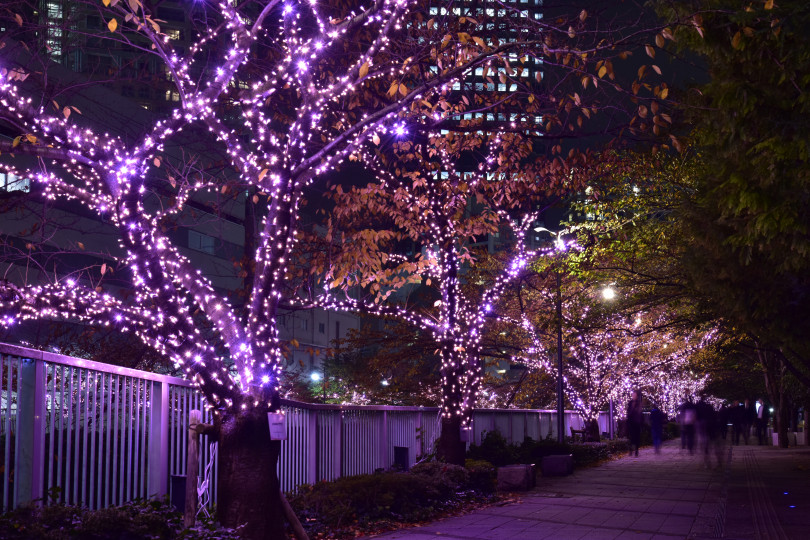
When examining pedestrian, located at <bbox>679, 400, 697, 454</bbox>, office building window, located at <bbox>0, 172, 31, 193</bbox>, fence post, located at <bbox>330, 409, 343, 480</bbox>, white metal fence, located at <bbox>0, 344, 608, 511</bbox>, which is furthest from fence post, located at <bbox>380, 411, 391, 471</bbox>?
pedestrian, located at <bbox>679, 400, 697, 454</bbox>

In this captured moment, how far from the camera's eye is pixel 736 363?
153 ft

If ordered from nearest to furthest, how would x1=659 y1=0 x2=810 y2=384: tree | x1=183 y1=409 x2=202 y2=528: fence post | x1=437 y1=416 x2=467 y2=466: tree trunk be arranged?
x1=659 y1=0 x2=810 y2=384: tree
x1=183 y1=409 x2=202 y2=528: fence post
x1=437 y1=416 x2=467 y2=466: tree trunk

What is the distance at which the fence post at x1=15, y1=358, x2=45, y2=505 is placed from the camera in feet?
20.8

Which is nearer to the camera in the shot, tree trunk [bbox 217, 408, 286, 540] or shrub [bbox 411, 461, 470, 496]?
tree trunk [bbox 217, 408, 286, 540]

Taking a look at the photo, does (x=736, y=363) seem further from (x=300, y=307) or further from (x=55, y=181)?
(x=55, y=181)

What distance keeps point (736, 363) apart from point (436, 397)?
29641 mm

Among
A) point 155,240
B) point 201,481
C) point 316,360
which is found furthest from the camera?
point 316,360

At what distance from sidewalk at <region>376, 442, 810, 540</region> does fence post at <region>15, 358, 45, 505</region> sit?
4538 mm

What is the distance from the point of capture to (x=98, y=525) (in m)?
6.14

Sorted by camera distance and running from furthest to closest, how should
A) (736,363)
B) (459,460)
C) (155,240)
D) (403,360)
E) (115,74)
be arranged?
1. (736,363)
2. (403,360)
3. (459,460)
4. (115,74)
5. (155,240)

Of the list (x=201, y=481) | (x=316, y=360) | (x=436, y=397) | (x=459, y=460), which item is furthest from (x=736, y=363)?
(x=316, y=360)

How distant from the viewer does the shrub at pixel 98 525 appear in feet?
18.5

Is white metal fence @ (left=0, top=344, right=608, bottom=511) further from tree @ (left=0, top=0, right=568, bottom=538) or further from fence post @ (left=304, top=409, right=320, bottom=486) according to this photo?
tree @ (left=0, top=0, right=568, bottom=538)

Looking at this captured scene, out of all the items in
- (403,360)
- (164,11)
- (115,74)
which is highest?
(164,11)
